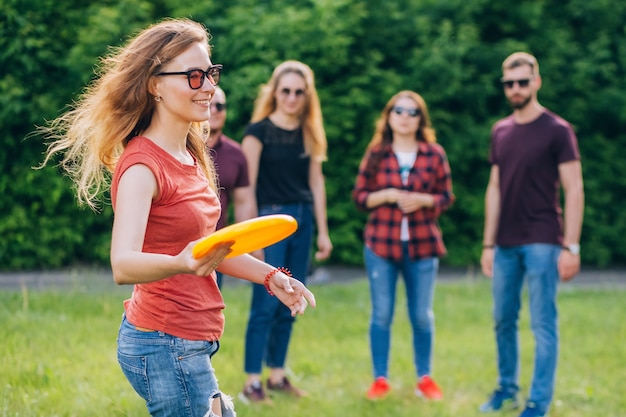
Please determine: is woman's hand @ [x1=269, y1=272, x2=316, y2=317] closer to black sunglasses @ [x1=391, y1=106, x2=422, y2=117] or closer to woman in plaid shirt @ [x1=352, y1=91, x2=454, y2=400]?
woman in plaid shirt @ [x1=352, y1=91, x2=454, y2=400]

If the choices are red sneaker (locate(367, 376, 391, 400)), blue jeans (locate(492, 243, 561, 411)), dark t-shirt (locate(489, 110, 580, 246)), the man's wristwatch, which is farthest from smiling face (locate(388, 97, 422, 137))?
red sneaker (locate(367, 376, 391, 400))

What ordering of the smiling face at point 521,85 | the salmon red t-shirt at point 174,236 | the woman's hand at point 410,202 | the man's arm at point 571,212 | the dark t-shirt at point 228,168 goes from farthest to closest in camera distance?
the woman's hand at point 410,202
the dark t-shirt at point 228,168
the smiling face at point 521,85
the man's arm at point 571,212
the salmon red t-shirt at point 174,236

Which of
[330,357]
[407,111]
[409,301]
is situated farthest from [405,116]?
[330,357]

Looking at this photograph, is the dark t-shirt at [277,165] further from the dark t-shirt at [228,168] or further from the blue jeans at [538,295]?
the blue jeans at [538,295]

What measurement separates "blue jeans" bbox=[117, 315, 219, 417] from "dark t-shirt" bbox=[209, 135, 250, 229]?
9.39 feet

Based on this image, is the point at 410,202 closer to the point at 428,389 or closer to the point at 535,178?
the point at 535,178

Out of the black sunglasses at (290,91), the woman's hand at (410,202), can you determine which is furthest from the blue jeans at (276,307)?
the black sunglasses at (290,91)

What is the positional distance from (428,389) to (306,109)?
2.15 meters

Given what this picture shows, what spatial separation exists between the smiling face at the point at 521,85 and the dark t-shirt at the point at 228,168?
182cm

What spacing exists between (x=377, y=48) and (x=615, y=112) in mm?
3303

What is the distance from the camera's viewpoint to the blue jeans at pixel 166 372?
117 inches

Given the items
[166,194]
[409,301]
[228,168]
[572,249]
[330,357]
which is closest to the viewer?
[166,194]

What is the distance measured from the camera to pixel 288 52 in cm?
1066

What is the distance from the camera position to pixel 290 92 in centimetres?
609
